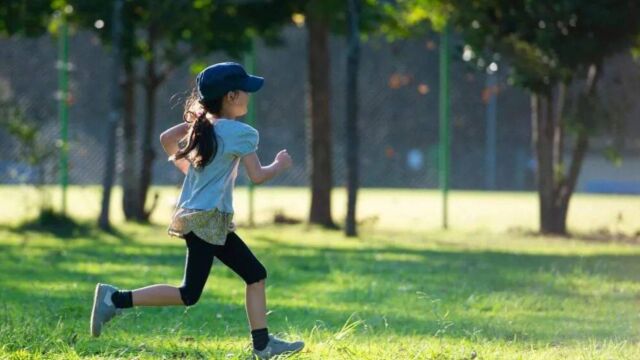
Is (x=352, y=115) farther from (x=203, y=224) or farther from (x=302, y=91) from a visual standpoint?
(x=302, y=91)

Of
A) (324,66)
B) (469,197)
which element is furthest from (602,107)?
(469,197)

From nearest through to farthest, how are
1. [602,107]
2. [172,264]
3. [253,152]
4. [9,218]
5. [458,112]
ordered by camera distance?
[253,152] → [172,264] → [602,107] → [9,218] → [458,112]

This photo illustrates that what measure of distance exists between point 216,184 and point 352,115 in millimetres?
8786

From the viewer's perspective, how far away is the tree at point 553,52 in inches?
496

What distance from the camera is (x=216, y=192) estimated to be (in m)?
5.83

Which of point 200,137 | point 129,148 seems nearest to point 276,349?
point 200,137

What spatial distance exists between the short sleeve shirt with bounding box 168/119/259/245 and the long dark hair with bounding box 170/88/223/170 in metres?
0.04

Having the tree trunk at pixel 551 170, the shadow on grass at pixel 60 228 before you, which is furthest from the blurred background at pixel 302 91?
the shadow on grass at pixel 60 228

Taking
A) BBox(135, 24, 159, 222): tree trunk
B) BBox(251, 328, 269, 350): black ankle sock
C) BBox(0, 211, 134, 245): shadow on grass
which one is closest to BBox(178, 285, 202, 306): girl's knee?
BBox(251, 328, 269, 350): black ankle sock

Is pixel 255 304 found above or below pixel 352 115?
below

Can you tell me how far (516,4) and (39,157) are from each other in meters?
6.07

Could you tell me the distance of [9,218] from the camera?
16.8m

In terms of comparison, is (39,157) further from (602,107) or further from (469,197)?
(469,197)

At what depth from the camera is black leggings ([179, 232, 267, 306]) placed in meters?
5.90
